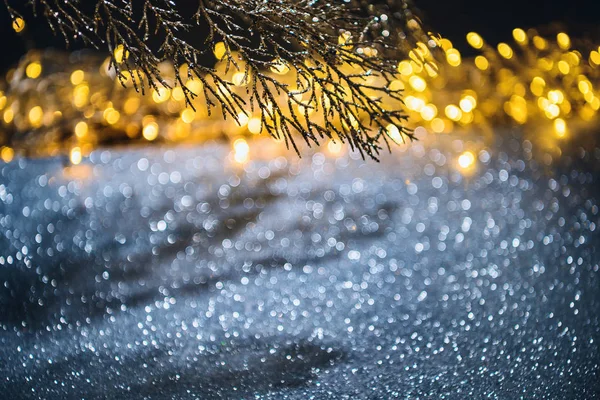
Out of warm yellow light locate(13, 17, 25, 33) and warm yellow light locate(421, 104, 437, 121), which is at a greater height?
warm yellow light locate(13, 17, 25, 33)

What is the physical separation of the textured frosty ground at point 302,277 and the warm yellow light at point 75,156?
0.04 m

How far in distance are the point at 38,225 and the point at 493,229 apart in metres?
0.91

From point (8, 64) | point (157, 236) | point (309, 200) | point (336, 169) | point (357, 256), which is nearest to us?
point (357, 256)

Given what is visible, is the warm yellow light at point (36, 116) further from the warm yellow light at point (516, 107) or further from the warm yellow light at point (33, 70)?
the warm yellow light at point (516, 107)

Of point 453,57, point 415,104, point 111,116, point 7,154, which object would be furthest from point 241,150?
point 453,57

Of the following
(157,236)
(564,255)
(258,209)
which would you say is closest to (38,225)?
→ (157,236)

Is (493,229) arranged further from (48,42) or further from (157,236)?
(48,42)

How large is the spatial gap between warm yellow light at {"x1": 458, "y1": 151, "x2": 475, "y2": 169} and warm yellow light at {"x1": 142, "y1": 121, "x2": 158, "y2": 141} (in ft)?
2.59

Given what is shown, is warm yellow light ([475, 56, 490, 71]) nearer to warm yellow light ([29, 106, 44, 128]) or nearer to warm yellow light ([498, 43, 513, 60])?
warm yellow light ([498, 43, 513, 60])

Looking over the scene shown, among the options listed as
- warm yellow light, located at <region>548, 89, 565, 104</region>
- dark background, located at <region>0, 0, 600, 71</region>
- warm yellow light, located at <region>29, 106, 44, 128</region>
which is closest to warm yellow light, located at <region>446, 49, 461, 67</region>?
dark background, located at <region>0, 0, 600, 71</region>

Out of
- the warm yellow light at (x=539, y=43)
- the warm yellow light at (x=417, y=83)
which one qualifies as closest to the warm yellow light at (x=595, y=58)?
the warm yellow light at (x=539, y=43)

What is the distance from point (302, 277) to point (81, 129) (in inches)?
34.5

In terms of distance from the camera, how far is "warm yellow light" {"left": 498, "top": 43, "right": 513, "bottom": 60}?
1.75 metres

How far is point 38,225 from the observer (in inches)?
50.3
